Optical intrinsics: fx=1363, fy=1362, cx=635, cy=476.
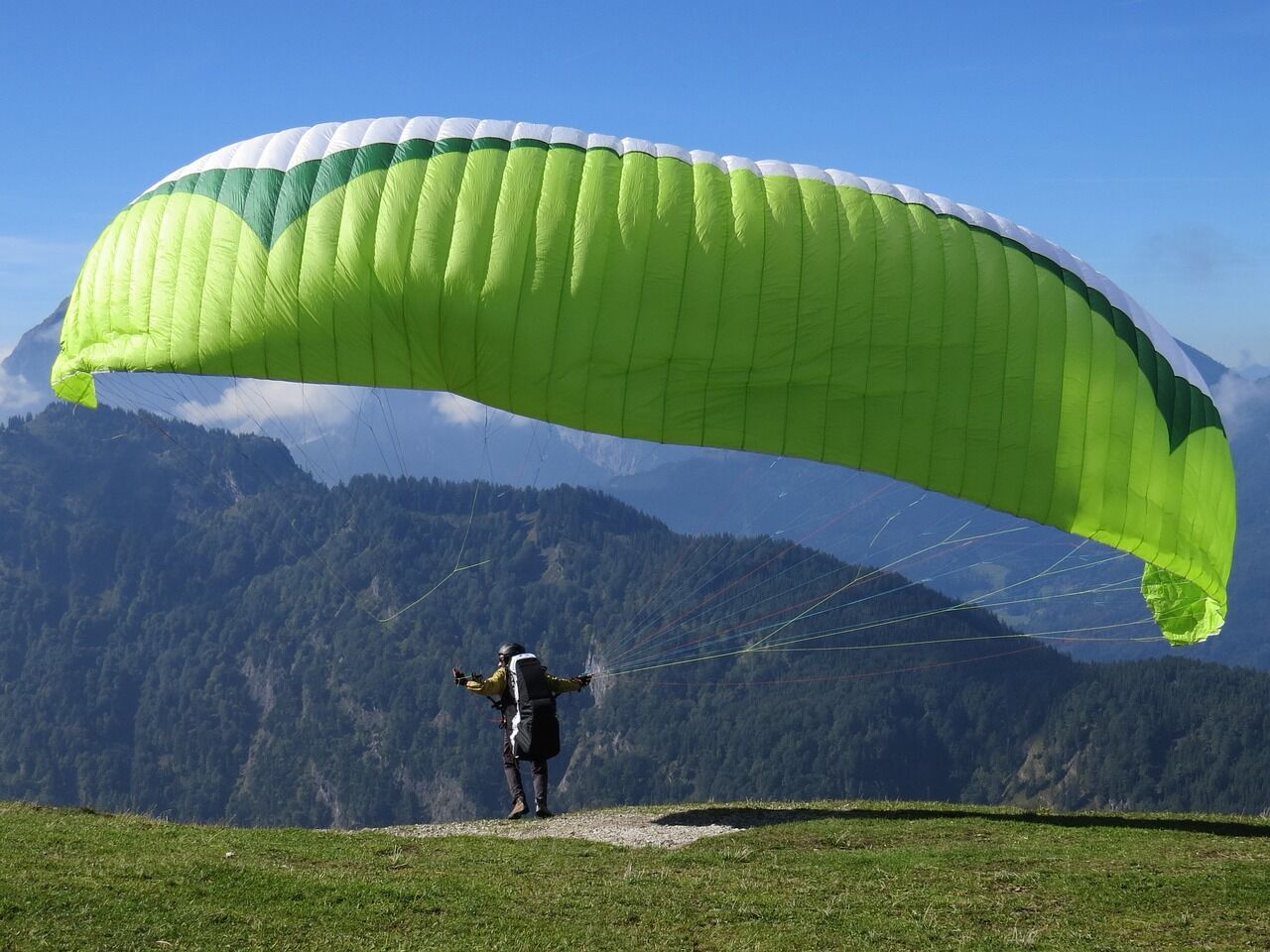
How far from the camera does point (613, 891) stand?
1510 cm

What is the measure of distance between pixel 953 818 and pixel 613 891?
843 cm

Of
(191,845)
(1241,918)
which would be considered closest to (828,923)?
(1241,918)

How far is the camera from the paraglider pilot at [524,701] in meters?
20.2

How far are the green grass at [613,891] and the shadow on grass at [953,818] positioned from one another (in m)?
1.33

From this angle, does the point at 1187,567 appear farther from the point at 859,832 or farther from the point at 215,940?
the point at 215,940

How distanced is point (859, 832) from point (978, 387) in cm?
678

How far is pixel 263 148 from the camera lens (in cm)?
1919

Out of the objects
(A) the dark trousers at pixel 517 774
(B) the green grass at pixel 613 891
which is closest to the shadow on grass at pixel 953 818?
(B) the green grass at pixel 613 891

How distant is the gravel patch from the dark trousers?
Answer: 0.43 meters

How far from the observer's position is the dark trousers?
20641 millimetres

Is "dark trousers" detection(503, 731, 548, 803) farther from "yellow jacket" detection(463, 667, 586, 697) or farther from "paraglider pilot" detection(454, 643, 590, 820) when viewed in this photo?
"yellow jacket" detection(463, 667, 586, 697)

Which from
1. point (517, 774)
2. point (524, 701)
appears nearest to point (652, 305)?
point (524, 701)

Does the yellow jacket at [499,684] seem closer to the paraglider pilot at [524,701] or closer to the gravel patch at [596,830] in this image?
the paraglider pilot at [524,701]

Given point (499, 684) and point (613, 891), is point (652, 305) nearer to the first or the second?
point (499, 684)
